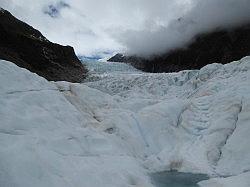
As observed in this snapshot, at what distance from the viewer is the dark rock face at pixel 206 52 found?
6581 centimetres

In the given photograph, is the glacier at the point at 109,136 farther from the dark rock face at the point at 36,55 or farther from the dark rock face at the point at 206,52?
the dark rock face at the point at 206,52

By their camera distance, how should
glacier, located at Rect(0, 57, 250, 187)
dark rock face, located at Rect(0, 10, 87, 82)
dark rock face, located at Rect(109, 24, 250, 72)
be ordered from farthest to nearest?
dark rock face, located at Rect(109, 24, 250, 72) < dark rock face, located at Rect(0, 10, 87, 82) < glacier, located at Rect(0, 57, 250, 187)

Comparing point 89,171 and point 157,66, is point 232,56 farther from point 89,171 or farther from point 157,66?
point 89,171

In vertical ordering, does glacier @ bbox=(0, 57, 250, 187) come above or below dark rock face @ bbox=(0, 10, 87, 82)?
below

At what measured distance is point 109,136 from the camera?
1280 cm

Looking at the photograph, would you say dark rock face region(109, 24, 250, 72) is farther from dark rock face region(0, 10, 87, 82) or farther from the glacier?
the glacier

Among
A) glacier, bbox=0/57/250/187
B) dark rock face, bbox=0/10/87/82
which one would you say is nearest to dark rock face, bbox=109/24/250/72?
dark rock face, bbox=0/10/87/82

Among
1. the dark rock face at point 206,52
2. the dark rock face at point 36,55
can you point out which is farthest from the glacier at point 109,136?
the dark rock face at point 206,52

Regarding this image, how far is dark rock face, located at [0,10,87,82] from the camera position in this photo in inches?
1751

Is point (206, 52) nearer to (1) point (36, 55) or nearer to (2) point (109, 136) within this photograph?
(1) point (36, 55)

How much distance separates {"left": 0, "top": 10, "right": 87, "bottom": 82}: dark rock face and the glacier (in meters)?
26.7

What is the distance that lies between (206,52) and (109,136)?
59251 mm

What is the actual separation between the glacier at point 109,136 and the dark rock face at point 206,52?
49.1 meters

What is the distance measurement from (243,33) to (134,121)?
58.1 meters
